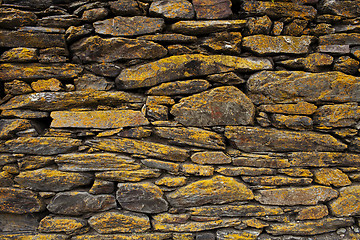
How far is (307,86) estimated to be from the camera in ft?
9.09

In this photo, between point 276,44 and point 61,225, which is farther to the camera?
point 276,44

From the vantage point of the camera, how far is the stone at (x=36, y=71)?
2719mm

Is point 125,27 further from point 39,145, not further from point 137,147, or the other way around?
point 39,145

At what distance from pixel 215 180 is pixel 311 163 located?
1.35m

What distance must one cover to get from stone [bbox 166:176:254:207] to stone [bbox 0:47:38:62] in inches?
104

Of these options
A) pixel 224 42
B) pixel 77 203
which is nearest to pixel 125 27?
pixel 224 42

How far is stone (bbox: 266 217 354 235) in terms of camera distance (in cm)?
276

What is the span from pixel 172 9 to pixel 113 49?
3.18ft

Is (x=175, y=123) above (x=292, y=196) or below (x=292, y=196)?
above

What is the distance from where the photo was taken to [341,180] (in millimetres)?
2824

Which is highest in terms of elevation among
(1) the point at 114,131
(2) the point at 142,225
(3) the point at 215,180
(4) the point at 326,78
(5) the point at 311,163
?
(4) the point at 326,78

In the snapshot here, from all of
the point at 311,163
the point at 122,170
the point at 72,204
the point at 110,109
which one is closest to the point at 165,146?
the point at 122,170

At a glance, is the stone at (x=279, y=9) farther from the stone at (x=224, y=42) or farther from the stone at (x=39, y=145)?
the stone at (x=39, y=145)

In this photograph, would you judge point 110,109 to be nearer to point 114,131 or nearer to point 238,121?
point 114,131
